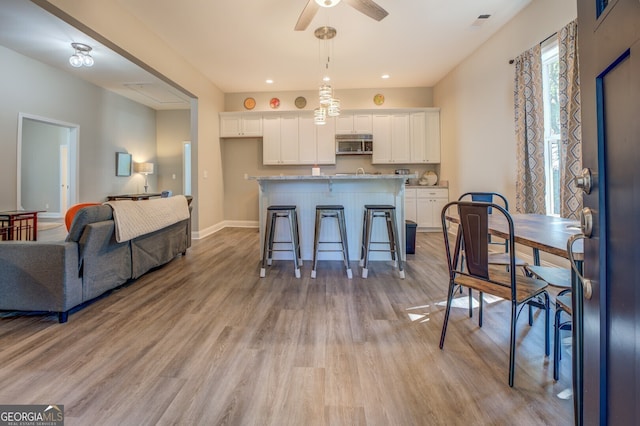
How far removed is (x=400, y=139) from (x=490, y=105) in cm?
201

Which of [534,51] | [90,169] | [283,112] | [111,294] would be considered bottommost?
[111,294]

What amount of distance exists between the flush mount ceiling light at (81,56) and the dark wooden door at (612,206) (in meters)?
4.98

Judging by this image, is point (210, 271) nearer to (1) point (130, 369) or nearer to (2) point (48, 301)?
(2) point (48, 301)

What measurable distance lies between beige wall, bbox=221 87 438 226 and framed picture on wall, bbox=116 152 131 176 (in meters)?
2.25

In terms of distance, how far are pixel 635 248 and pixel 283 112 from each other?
19.5 feet

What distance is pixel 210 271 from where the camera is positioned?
3240 millimetres

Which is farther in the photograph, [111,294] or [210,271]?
[210,271]

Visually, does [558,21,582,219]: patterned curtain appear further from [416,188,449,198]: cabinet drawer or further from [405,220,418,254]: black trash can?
[416,188,449,198]: cabinet drawer

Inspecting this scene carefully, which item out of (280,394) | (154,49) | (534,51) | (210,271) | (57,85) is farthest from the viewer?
(57,85)

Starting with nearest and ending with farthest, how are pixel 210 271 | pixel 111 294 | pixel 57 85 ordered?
pixel 111 294 → pixel 210 271 → pixel 57 85

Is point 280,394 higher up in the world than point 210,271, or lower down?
lower down

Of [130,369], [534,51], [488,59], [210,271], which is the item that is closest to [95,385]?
[130,369]

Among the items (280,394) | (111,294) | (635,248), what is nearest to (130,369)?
(280,394)

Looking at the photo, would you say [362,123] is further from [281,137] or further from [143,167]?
[143,167]
